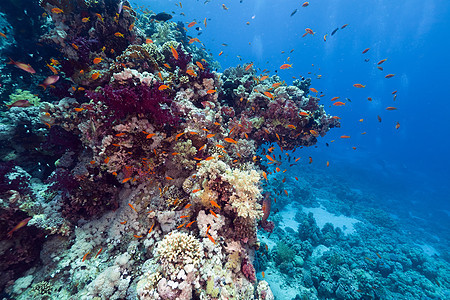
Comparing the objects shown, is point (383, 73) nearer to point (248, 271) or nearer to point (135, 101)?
point (248, 271)

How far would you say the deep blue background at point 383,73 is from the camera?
52438mm

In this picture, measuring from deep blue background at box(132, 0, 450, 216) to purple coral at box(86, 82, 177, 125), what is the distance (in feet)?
A: 150

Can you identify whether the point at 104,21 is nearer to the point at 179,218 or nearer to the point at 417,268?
the point at 179,218

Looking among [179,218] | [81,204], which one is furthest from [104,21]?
[179,218]

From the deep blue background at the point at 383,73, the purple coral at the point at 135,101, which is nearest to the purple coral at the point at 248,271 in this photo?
the purple coral at the point at 135,101

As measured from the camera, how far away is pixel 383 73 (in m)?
98.8

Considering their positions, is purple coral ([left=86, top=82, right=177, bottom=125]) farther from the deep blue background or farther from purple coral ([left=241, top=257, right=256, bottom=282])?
the deep blue background

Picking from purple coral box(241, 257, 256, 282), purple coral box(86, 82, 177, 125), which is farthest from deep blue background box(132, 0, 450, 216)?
purple coral box(86, 82, 177, 125)

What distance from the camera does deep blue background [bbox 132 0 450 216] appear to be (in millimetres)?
52438

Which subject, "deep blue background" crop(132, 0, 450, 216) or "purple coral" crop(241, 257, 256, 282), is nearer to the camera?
"purple coral" crop(241, 257, 256, 282)

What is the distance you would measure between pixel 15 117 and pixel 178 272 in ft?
24.2

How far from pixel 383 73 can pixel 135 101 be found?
139m

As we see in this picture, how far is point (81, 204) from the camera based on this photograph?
191 inches

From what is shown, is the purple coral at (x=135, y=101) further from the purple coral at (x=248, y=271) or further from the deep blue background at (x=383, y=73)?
the deep blue background at (x=383, y=73)
